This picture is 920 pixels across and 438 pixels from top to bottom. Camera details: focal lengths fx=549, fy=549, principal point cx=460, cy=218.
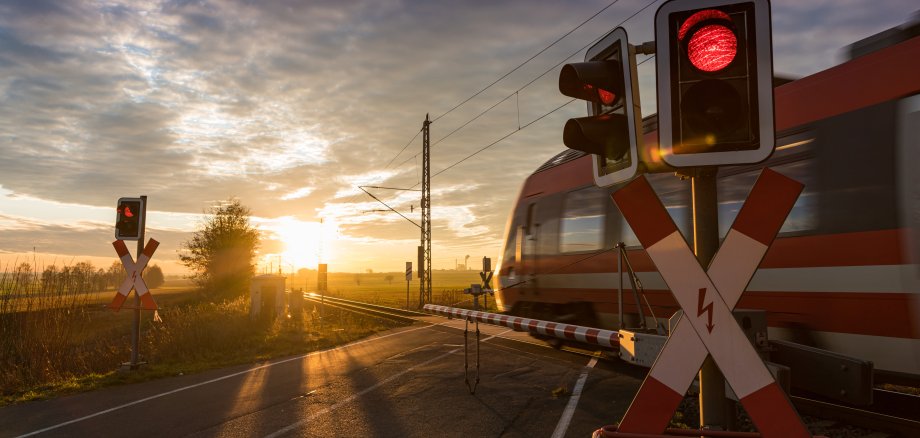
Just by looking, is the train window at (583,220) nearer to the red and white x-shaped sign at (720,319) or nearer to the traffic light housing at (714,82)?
the traffic light housing at (714,82)

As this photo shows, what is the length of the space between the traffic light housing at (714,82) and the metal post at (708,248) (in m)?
0.22

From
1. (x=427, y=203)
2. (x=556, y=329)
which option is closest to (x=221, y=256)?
(x=427, y=203)

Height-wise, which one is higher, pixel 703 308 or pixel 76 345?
pixel 703 308

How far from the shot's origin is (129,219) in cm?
1038

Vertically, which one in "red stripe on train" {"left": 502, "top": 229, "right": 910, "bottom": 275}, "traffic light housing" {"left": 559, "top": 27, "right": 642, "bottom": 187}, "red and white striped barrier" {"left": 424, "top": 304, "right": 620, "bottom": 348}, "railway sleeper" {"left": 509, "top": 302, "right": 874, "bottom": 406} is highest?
"traffic light housing" {"left": 559, "top": 27, "right": 642, "bottom": 187}

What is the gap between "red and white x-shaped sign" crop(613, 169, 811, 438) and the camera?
7.41 feet

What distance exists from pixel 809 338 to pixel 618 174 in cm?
528

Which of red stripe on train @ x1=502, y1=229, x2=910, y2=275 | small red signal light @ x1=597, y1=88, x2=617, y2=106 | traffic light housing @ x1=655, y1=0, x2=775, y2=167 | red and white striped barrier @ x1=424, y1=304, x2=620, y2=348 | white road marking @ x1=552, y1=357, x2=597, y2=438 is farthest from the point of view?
red and white striped barrier @ x1=424, y1=304, x2=620, y2=348

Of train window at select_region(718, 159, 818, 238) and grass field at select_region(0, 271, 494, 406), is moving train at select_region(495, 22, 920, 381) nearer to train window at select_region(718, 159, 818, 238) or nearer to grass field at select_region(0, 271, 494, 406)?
train window at select_region(718, 159, 818, 238)

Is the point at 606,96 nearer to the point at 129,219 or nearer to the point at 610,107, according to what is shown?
the point at 610,107

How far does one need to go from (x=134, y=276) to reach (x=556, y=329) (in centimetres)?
813

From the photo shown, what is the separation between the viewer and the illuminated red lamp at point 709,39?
8.37 feet

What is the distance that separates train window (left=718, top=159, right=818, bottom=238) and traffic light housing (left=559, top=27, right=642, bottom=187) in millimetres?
4060

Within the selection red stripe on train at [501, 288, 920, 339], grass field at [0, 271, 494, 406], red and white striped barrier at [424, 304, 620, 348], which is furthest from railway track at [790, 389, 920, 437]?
grass field at [0, 271, 494, 406]
